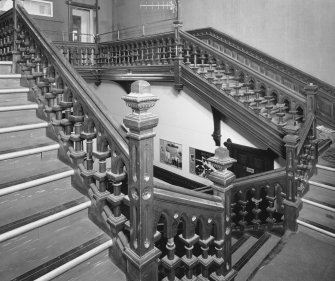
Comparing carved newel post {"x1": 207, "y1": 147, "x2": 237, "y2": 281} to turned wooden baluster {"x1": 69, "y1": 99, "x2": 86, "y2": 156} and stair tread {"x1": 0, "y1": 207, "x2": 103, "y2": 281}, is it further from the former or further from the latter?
turned wooden baluster {"x1": 69, "y1": 99, "x2": 86, "y2": 156}

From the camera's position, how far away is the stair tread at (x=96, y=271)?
192 cm

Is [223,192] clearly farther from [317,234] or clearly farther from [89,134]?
[317,234]

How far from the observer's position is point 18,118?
9.79ft

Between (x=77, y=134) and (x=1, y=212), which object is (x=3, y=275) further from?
(x=77, y=134)

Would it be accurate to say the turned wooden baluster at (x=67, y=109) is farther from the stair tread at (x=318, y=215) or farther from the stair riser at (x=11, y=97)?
the stair tread at (x=318, y=215)

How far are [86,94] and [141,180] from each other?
90 centimetres

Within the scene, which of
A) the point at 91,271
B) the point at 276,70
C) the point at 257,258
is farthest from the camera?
the point at 276,70

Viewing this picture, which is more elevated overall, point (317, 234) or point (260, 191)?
point (260, 191)

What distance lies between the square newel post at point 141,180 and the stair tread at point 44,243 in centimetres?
41

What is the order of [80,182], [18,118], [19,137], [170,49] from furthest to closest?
[170,49] < [18,118] < [19,137] < [80,182]

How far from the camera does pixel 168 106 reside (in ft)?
23.0

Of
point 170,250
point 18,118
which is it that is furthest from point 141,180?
point 18,118

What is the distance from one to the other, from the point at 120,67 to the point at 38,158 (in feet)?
16.5

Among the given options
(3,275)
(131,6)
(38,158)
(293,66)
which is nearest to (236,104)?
(293,66)
